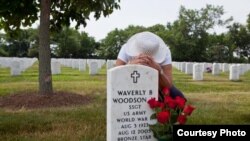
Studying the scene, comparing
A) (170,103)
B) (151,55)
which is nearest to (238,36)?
(151,55)

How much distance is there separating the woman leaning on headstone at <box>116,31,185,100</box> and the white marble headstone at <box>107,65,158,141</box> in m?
0.24

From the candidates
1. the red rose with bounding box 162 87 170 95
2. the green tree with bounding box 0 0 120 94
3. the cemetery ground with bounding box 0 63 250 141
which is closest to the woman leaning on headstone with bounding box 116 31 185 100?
the red rose with bounding box 162 87 170 95

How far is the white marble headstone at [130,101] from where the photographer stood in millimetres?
4582

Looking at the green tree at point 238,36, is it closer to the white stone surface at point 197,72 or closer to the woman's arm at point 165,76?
the white stone surface at point 197,72

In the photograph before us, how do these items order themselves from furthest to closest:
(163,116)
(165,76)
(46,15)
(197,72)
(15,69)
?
1. (15,69)
2. (197,72)
3. (46,15)
4. (165,76)
5. (163,116)

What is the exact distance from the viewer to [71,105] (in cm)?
1041

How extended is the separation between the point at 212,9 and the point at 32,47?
31.5 metres

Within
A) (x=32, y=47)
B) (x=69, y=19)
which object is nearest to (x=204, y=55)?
(x=32, y=47)

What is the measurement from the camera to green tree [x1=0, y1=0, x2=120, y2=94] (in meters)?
11.0

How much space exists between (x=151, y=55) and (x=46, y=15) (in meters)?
6.47

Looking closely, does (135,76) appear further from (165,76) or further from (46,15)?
(46,15)

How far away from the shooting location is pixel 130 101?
4660 millimetres

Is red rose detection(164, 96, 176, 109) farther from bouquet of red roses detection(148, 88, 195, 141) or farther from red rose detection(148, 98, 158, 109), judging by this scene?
red rose detection(148, 98, 158, 109)

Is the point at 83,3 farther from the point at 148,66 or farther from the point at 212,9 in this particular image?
the point at 212,9
